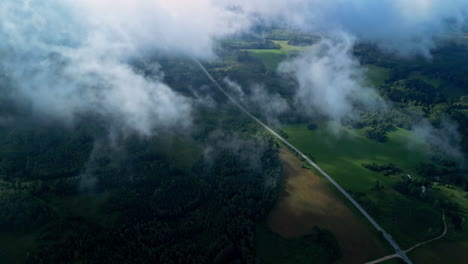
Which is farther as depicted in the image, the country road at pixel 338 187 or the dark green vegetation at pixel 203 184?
the country road at pixel 338 187

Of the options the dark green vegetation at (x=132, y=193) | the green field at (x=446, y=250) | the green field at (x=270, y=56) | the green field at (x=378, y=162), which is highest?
the green field at (x=270, y=56)

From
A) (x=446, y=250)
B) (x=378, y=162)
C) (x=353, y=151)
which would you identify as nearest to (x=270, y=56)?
(x=353, y=151)

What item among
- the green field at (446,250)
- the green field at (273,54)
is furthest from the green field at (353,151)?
the green field at (273,54)

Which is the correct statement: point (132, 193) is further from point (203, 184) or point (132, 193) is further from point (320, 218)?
point (320, 218)

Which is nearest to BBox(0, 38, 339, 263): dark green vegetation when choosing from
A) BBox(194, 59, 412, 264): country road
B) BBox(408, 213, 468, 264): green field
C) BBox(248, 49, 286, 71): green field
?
BBox(194, 59, 412, 264): country road

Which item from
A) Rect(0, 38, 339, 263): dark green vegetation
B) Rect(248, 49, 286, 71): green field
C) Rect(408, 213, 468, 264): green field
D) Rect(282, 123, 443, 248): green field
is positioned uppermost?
Rect(248, 49, 286, 71): green field

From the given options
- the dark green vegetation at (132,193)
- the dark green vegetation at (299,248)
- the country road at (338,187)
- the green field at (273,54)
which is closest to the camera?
the dark green vegetation at (132,193)

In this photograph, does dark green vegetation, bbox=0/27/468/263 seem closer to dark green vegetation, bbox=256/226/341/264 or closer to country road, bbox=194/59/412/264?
dark green vegetation, bbox=256/226/341/264

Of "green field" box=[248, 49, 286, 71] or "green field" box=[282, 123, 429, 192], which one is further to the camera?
"green field" box=[248, 49, 286, 71]

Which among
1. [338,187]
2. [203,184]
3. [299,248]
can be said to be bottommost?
[299,248]

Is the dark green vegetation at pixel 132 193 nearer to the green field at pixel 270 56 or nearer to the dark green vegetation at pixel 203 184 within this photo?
the dark green vegetation at pixel 203 184
